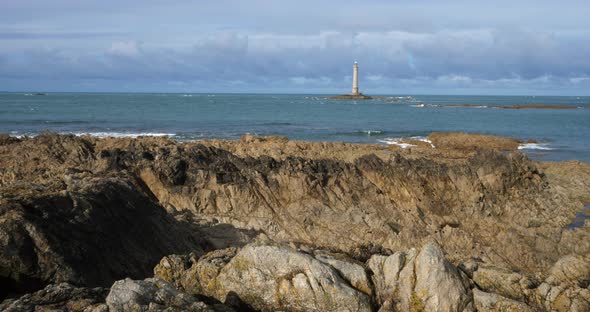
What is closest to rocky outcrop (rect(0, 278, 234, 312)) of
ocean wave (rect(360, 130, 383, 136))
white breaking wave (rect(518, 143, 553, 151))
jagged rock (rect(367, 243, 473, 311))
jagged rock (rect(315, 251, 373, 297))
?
jagged rock (rect(315, 251, 373, 297))

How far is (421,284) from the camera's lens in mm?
8453

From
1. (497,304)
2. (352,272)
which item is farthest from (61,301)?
(497,304)

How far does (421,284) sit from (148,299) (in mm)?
3980

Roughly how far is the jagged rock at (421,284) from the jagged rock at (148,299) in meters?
2.60

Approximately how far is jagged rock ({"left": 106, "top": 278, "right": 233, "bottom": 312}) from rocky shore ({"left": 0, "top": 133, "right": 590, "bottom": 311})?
1.0 inches

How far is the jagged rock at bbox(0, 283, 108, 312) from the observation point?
745 cm

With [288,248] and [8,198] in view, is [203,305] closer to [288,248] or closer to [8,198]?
[288,248]

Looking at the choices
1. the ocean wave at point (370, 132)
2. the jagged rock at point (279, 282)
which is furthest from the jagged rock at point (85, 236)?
the ocean wave at point (370, 132)

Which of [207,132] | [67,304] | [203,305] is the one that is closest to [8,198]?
[67,304]

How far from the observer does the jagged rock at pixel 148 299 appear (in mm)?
7414

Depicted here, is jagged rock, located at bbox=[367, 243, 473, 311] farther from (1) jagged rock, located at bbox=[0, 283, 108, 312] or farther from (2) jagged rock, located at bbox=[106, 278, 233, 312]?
(1) jagged rock, located at bbox=[0, 283, 108, 312]

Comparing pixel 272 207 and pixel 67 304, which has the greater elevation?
pixel 67 304

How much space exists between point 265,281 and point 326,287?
37.3 inches

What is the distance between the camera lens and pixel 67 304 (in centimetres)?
762
